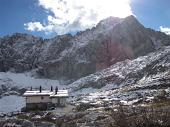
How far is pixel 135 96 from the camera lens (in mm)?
130875

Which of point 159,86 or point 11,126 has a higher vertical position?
point 159,86

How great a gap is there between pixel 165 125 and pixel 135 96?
358ft

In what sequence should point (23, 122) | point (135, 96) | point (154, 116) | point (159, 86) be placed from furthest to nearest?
point (159, 86), point (135, 96), point (23, 122), point (154, 116)

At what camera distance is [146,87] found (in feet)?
513

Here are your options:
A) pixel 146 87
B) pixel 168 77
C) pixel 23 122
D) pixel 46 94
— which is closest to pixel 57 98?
pixel 46 94

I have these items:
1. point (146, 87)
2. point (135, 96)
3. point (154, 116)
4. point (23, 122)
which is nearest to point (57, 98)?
point (135, 96)

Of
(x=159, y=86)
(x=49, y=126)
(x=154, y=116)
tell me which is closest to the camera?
(x=154, y=116)

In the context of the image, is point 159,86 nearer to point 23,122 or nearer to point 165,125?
point 23,122

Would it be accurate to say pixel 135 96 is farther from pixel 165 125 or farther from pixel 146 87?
pixel 165 125

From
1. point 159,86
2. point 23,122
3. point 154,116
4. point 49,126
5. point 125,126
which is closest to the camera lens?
point 125,126

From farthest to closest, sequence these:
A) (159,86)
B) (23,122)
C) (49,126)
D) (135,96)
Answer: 1. (159,86)
2. (135,96)
3. (23,122)
4. (49,126)

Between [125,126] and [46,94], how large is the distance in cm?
11840

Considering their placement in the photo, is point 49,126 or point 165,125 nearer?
point 165,125

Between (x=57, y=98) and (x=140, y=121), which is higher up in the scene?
(x=57, y=98)
